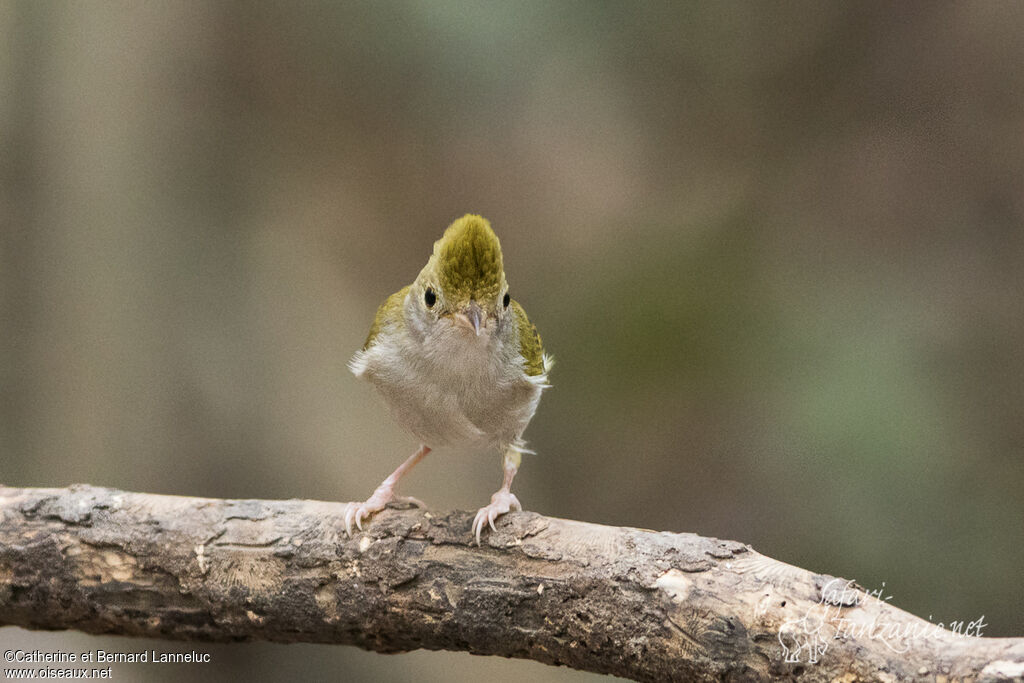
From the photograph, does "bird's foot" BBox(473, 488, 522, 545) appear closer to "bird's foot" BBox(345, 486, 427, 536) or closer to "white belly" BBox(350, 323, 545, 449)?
"bird's foot" BBox(345, 486, 427, 536)

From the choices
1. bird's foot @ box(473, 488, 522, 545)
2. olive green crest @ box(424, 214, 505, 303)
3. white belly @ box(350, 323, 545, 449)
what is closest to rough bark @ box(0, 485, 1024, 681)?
bird's foot @ box(473, 488, 522, 545)

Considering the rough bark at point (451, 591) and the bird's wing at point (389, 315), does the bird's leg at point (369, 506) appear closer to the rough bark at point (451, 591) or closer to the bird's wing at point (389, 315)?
the rough bark at point (451, 591)

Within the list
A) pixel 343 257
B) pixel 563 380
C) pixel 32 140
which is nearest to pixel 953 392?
pixel 563 380

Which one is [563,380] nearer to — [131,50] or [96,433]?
[96,433]

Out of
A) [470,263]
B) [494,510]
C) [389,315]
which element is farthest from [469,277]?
[494,510]

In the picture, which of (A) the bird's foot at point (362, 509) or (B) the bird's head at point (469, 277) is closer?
(A) the bird's foot at point (362, 509)

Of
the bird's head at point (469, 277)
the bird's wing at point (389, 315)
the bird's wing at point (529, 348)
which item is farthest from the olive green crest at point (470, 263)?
the bird's wing at point (389, 315)

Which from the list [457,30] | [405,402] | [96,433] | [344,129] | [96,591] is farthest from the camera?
[344,129]

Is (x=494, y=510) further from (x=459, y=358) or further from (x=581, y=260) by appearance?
(x=581, y=260)
